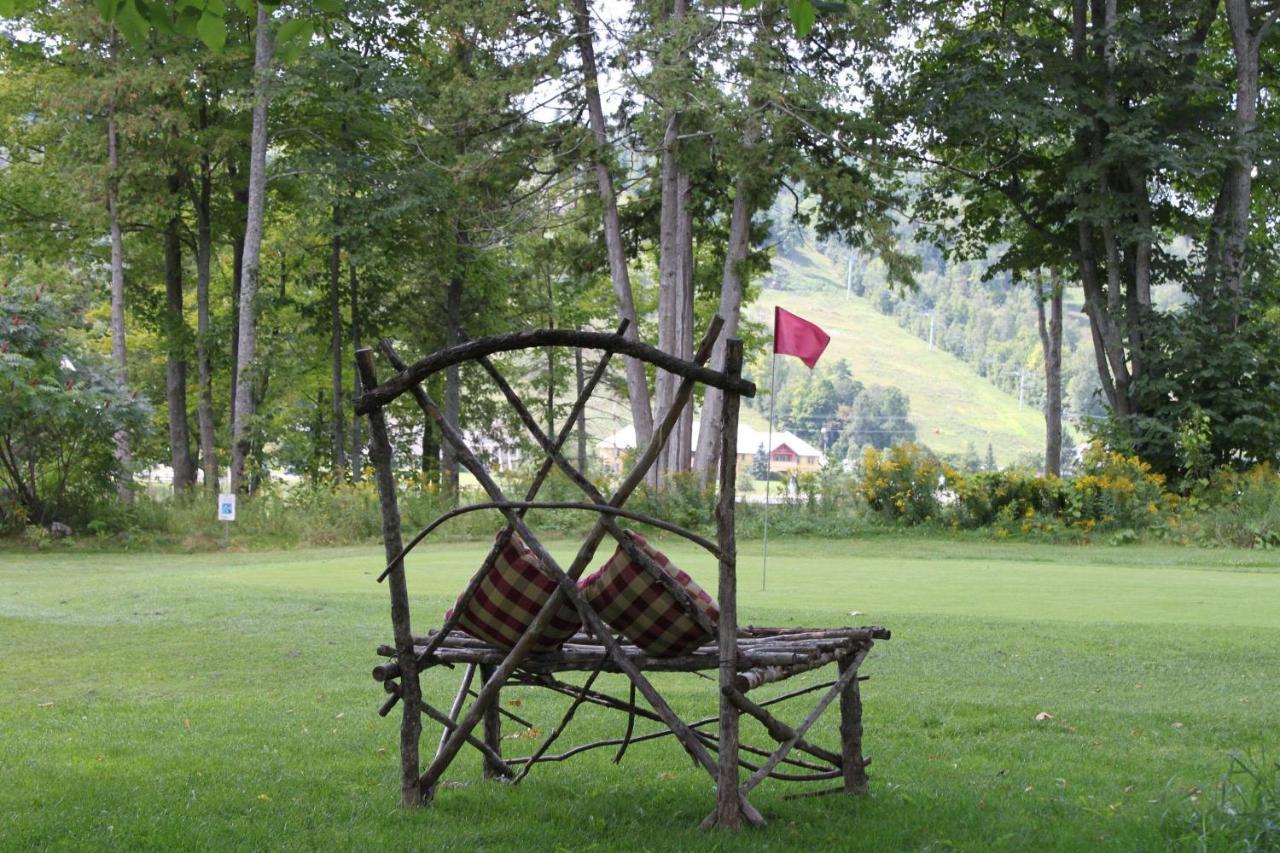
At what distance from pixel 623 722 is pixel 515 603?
289cm

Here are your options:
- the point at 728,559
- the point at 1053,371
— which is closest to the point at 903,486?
the point at 1053,371

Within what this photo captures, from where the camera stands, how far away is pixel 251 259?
2850 centimetres

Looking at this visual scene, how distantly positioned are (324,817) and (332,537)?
1913 cm

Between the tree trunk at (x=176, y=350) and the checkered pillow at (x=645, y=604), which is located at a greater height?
the tree trunk at (x=176, y=350)

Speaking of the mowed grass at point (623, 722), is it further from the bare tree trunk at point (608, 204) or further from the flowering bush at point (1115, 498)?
the bare tree trunk at point (608, 204)

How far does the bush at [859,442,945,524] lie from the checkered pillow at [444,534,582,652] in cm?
1894

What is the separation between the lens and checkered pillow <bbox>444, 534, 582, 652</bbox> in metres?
4.59

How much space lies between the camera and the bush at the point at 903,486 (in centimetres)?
2327

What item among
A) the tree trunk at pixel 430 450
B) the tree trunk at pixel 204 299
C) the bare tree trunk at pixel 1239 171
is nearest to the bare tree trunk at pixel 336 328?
the tree trunk at pixel 204 299

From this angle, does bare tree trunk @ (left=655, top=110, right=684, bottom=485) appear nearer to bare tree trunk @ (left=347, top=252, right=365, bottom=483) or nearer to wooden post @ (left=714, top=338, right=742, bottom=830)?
bare tree trunk @ (left=347, top=252, right=365, bottom=483)

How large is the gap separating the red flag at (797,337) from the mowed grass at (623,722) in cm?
264

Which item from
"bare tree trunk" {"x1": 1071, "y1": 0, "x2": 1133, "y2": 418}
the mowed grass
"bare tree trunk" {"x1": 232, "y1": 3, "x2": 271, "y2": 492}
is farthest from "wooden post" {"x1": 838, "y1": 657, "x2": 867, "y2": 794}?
"bare tree trunk" {"x1": 232, "y1": 3, "x2": 271, "y2": 492}

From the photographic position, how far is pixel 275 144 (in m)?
32.1

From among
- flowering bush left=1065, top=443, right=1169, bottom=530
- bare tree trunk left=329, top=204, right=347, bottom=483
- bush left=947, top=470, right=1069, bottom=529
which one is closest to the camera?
flowering bush left=1065, top=443, right=1169, bottom=530
